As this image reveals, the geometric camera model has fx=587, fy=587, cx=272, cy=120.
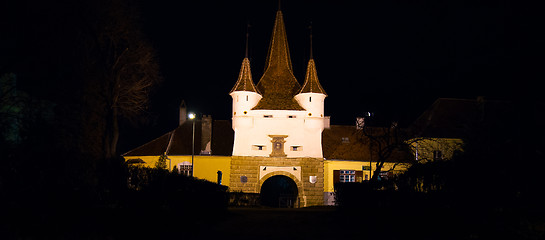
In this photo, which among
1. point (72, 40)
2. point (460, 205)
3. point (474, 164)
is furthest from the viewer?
point (72, 40)

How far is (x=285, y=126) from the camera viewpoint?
4706 centimetres

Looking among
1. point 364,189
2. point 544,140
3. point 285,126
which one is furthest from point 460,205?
point 285,126

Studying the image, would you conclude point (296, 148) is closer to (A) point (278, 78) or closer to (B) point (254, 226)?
(A) point (278, 78)

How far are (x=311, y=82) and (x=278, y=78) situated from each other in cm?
298

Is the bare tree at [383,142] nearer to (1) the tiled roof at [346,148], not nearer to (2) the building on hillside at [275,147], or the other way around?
(1) the tiled roof at [346,148]

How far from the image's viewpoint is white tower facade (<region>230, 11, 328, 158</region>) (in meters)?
46.7

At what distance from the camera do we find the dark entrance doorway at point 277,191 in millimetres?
47562

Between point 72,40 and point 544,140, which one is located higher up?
point 72,40

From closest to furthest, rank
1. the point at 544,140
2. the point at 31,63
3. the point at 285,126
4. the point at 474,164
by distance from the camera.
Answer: the point at 474,164
the point at 544,140
the point at 31,63
the point at 285,126

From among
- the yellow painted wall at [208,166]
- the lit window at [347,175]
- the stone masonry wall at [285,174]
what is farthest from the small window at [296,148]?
the yellow painted wall at [208,166]

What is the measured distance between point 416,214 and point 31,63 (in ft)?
48.8

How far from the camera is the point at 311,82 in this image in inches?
1889

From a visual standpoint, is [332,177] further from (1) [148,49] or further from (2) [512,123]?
(2) [512,123]

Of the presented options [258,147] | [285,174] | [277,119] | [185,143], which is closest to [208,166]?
[185,143]
